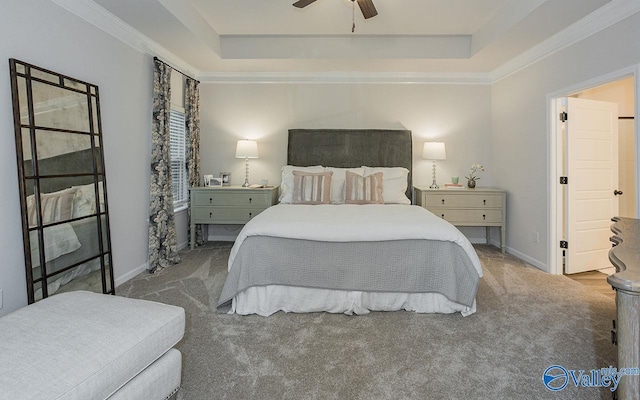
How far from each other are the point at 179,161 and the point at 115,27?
6.27 ft

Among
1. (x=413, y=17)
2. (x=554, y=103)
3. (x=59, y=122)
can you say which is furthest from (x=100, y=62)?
(x=554, y=103)

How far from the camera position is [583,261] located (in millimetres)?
3766

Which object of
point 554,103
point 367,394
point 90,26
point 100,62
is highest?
point 90,26

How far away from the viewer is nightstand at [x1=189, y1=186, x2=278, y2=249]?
4656mm

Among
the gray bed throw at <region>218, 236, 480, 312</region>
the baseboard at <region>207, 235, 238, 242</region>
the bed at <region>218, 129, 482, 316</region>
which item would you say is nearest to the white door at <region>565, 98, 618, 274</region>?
the bed at <region>218, 129, 482, 316</region>

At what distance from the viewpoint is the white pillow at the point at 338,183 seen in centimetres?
442

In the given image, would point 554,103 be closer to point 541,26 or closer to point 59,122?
point 541,26

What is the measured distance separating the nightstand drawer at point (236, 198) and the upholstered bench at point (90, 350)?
116 inches

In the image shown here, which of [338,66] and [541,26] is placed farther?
[338,66]

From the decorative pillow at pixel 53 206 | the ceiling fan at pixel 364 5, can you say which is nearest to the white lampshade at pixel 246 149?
the ceiling fan at pixel 364 5

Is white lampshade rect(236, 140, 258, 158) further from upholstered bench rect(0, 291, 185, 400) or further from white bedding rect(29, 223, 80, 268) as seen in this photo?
upholstered bench rect(0, 291, 185, 400)

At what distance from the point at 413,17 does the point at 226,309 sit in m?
3.66

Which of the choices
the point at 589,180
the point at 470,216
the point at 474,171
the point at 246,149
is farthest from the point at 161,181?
the point at 589,180

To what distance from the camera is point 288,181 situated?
453 cm
